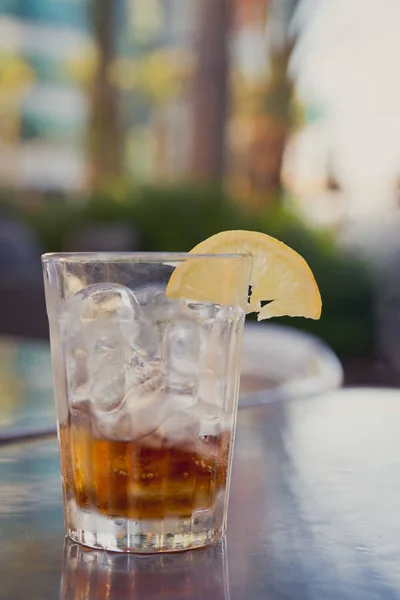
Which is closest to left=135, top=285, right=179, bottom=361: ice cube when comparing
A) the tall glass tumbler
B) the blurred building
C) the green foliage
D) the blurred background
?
the tall glass tumbler

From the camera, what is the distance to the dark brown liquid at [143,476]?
511mm

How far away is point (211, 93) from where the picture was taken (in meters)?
7.48

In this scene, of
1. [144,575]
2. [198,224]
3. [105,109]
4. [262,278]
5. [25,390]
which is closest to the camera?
[144,575]

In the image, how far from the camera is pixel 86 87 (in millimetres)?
7707

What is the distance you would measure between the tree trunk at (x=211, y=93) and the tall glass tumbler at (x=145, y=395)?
6969 mm

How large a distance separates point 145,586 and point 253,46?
7.26 metres

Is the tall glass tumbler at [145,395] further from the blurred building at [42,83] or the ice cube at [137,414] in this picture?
the blurred building at [42,83]

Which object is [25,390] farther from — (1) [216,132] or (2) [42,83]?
(2) [42,83]

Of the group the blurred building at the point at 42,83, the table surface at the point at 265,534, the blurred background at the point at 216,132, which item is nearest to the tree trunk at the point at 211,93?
the blurred background at the point at 216,132

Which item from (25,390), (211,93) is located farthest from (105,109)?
(25,390)

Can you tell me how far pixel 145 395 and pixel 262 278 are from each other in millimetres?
107

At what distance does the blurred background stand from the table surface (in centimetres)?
507

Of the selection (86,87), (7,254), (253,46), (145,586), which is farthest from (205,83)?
(145,586)

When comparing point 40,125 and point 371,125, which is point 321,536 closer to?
point 371,125
